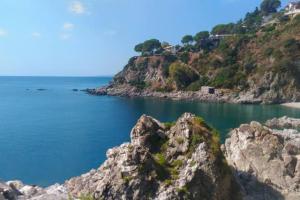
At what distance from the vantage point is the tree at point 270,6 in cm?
18862

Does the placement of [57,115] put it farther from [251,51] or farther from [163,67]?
[251,51]

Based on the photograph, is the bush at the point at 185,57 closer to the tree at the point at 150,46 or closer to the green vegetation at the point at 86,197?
the tree at the point at 150,46

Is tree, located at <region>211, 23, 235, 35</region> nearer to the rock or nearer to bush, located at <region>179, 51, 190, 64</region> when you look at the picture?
bush, located at <region>179, 51, 190, 64</region>

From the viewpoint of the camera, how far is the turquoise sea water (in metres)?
45.5

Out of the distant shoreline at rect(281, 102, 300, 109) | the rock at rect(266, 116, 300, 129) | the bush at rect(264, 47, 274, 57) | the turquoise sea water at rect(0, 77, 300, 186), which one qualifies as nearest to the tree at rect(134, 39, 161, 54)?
Answer: the turquoise sea water at rect(0, 77, 300, 186)

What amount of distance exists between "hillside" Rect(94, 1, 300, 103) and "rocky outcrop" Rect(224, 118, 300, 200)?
82777 millimetres

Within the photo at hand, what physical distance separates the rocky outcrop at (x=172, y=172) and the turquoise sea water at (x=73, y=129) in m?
23.4

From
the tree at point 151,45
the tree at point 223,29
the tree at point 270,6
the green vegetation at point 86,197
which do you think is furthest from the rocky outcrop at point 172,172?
the tree at point 270,6

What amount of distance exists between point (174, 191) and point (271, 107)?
84.2 metres

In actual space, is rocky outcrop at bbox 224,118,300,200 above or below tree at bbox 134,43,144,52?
below

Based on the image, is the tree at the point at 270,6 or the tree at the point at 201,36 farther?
the tree at the point at 270,6

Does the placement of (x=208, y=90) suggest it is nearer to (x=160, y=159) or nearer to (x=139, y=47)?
(x=139, y=47)

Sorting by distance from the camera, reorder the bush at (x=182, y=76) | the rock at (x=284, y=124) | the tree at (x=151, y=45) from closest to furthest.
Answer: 1. the rock at (x=284, y=124)
2. the bush at (x=182, y=76)
3. the tree at (x=151, y=45)

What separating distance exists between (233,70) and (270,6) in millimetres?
79863
